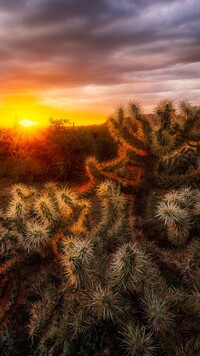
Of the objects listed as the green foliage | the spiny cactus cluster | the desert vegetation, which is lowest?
the green foliage

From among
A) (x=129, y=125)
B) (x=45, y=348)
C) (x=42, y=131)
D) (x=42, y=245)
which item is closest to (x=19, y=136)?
(x=42, y=131)

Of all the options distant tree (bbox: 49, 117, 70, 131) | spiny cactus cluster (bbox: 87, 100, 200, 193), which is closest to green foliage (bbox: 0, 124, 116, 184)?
distant tree (bbox: 49, 117, 70, 131)

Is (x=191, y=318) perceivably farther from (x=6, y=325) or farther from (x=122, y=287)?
(x=6, y=325)

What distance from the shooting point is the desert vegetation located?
337 centimetres

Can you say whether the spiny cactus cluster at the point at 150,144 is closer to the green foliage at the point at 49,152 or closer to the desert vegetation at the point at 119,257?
the desert vegetation at the point at 119,257

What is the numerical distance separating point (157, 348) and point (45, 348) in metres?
1.01

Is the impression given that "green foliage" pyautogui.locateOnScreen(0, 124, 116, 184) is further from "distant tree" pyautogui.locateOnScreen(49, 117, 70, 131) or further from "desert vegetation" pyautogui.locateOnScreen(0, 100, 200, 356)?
"desert vegetation" pyautogui.locateOnScreen(0, 100, 200, 356)

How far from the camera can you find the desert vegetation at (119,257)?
133 inches

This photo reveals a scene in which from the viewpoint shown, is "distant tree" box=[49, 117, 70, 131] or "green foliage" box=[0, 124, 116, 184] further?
"distant tree" box=[49, 117, 70, 131]

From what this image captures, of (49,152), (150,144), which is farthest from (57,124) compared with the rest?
(150,144)

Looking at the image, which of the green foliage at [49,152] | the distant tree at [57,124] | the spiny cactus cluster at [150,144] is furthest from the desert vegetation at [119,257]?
the distant tree at [57,124]

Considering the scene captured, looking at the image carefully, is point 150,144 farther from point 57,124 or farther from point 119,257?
point 57,124

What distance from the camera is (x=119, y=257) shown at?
3363 mm

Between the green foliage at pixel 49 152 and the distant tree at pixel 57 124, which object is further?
the distant tree at pixel 57 124
